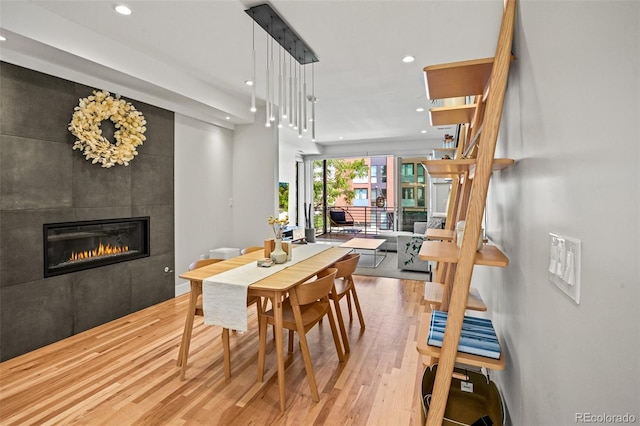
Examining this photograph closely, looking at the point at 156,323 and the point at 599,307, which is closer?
the point at 599,307

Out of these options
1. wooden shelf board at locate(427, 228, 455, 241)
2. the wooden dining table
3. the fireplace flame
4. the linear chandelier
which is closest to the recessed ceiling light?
the linear chandelier

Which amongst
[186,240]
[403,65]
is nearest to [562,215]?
[403,65]

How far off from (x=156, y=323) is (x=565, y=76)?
3718mm

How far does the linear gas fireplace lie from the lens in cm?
294

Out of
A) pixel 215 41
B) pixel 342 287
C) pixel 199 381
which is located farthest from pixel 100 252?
pixel 342 287

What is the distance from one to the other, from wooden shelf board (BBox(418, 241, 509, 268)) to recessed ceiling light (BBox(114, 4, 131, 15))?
2.68 meters

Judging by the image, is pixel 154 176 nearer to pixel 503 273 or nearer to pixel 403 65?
pixel 403 65

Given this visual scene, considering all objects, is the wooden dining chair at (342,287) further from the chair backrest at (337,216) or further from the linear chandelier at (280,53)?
the chair backrest at (337,216)

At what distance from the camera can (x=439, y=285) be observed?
2045mm

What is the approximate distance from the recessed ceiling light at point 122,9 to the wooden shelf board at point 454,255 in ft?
8.79

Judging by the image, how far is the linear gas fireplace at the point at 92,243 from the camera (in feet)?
9.65

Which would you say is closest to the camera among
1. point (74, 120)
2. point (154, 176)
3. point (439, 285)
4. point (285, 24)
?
point (439, 285)

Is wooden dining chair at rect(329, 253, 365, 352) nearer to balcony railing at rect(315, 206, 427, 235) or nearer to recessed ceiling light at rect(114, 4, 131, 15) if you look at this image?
recessed ceiling light at rect(114, 4, 131, 15)

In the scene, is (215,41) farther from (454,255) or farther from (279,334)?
(454,255)
